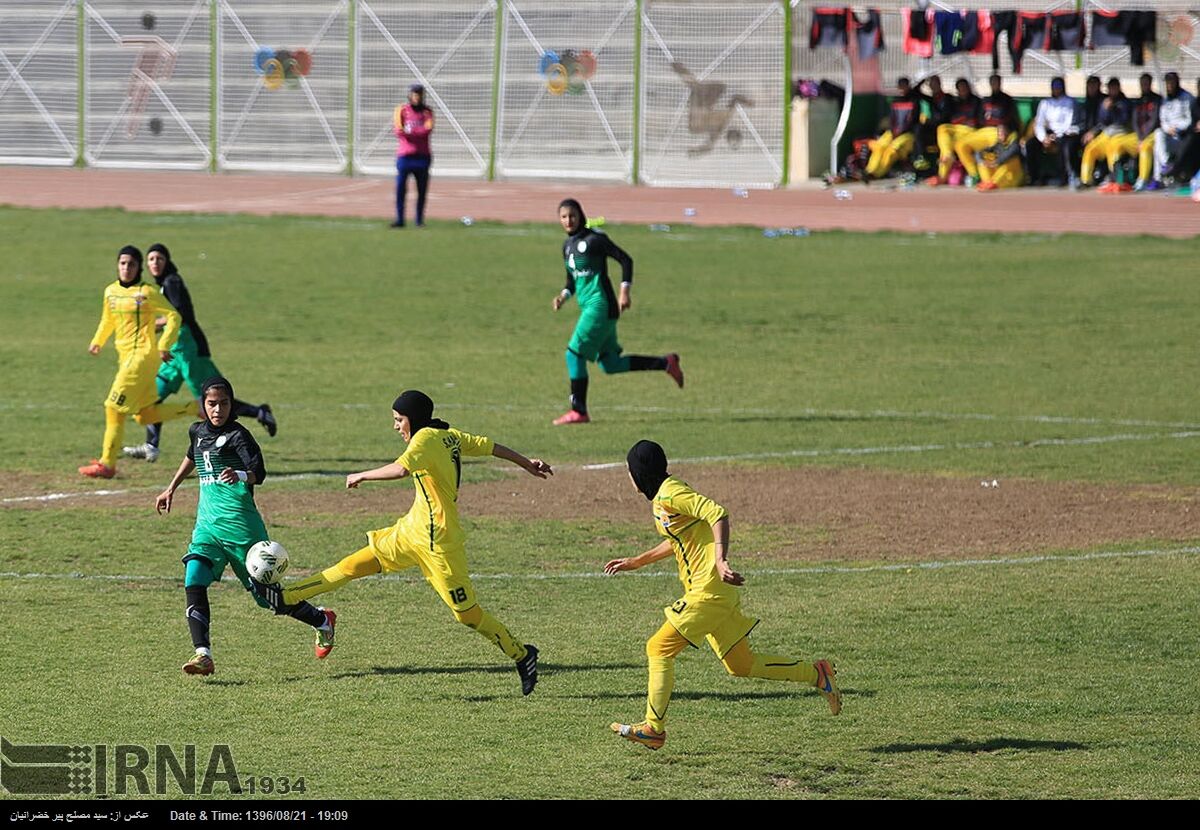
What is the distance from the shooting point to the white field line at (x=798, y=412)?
21094mm

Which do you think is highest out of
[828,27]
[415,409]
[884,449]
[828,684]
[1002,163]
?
[828,27]

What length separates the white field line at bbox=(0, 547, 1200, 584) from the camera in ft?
46.5

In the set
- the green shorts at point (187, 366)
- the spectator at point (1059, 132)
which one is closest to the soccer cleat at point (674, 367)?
the green shorts at point (187, 366)

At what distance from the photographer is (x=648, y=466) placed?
1030 cm

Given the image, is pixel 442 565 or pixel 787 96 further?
pixel 787 96

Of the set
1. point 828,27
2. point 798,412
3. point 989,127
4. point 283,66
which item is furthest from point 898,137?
point 798,412

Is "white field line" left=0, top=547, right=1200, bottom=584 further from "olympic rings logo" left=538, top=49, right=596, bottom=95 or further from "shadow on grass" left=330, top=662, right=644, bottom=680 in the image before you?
"olympic rings logo" left=538, top=49, right=596, bottom=95

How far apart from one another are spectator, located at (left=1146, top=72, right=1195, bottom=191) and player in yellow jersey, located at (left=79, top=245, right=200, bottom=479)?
2750cm

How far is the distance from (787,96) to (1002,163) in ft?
19.0

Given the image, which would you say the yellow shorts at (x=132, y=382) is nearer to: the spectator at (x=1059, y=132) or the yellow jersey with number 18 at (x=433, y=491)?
the yellow jersey with number 18 at (x=433, y=491)

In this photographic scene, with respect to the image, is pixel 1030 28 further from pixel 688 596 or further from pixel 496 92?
pixel 688 596

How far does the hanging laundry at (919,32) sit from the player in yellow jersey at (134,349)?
1179 inches

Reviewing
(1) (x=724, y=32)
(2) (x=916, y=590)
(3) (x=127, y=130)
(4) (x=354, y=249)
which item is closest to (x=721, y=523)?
(2) (x=916, y=590)
